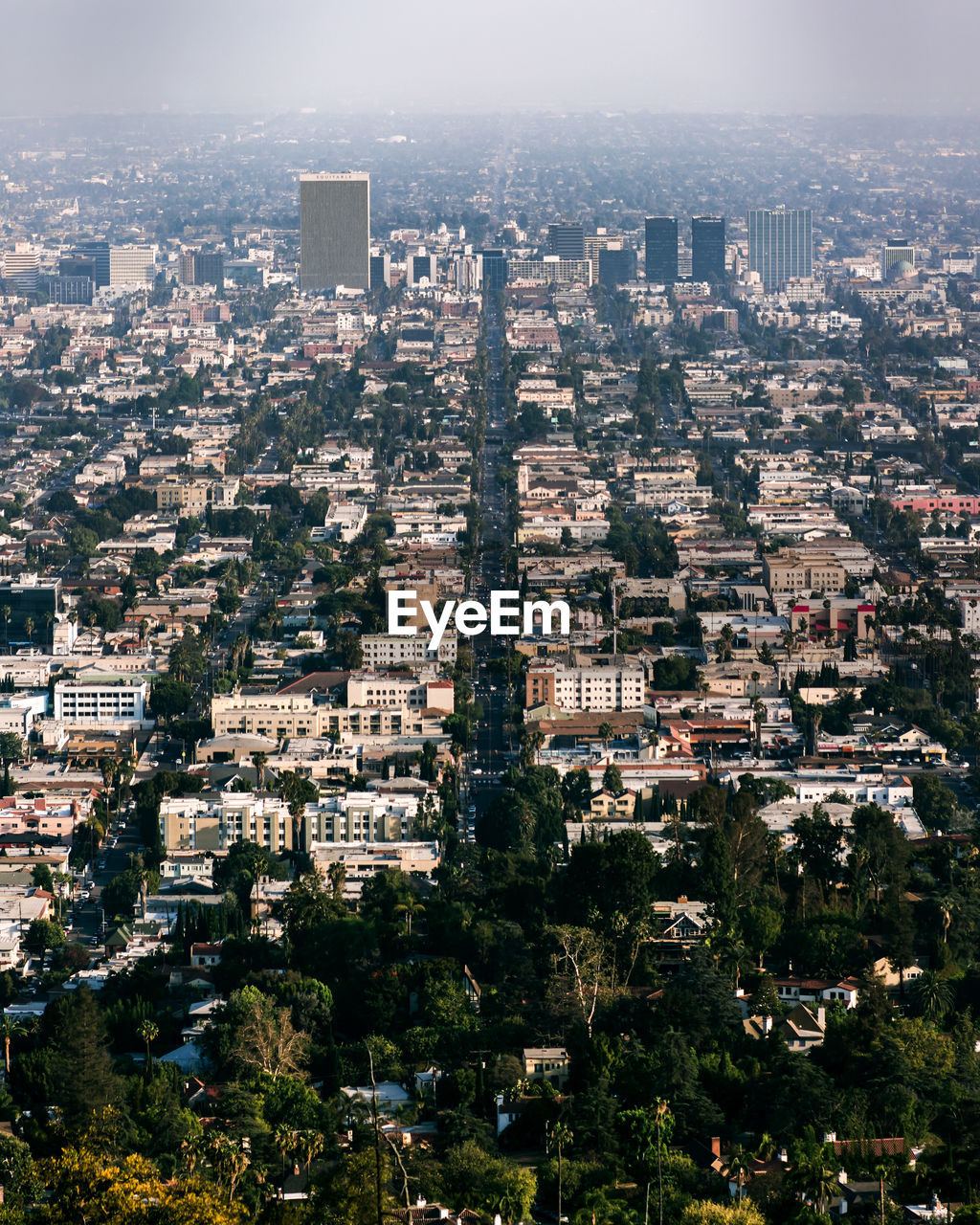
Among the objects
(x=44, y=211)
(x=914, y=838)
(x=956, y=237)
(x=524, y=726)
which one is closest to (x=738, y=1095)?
(x=914, y=838)

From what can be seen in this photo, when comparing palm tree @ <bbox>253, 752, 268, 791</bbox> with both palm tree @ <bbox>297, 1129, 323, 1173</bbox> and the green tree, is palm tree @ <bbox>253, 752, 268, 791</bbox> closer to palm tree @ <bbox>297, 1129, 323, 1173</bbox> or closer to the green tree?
the green tree

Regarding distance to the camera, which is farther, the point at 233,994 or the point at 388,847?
the point at 388,847

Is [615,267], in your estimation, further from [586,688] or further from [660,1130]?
[660,1130]

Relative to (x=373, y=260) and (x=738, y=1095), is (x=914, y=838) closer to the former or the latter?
(x=738, y=1095)

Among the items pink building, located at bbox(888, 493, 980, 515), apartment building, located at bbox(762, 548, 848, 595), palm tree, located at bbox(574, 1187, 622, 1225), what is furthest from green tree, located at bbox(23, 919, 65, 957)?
pink building, located at bbox(888, 493, 980, 515)

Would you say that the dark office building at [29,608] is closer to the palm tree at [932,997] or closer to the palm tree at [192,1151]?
the palm tree at [932,997]

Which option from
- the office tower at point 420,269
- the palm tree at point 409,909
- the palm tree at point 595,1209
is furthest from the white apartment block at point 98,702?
the office tower at point 420,269

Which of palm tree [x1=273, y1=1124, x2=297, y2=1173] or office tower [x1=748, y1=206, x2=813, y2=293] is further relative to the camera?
office tower [x1=748, y1=206, x2=813, y2=293]
